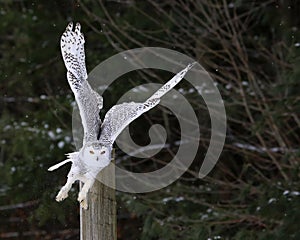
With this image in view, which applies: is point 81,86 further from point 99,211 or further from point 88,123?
point 99,211

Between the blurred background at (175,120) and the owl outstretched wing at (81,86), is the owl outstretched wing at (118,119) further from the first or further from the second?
the blurred background at (175,120)

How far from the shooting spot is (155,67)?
3.72m

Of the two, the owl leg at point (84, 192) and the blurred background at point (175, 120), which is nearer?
the owl leg at point (84, 192)

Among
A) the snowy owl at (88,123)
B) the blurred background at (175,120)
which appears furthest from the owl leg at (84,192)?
the blurred background at (175,120)

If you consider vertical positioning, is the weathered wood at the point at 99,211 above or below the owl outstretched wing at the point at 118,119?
below

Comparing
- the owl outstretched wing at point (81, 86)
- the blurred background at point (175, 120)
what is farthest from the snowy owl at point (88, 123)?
the blurred background at point (175, 120)

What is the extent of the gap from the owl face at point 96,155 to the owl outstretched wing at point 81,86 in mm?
46

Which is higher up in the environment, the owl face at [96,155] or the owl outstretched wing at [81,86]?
the owl outstretched wing at [81,86]

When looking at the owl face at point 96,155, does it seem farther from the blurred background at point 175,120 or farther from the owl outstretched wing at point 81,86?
the blurred background at point 175,120

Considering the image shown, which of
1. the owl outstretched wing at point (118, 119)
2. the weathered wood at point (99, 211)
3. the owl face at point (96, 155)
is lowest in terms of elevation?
the weathered wood at point (99, 211)

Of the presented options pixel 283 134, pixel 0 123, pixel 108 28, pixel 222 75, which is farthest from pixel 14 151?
pixel 283 134

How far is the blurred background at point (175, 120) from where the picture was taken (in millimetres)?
Answer: 3479

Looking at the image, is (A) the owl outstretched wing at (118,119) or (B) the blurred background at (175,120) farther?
(B) the blurred background at (175,120)

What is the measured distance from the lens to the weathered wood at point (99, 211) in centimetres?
149
